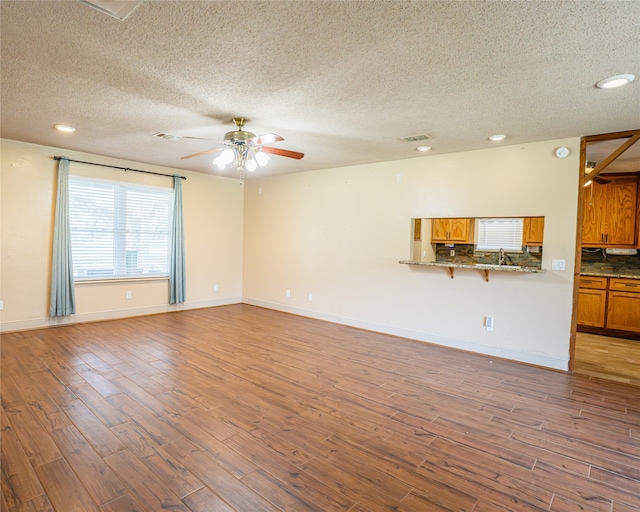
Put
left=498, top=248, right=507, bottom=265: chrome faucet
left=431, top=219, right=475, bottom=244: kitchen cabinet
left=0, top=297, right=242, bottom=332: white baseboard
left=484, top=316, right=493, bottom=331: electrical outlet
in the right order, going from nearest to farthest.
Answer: left=484, top=316, right=493, bottom=331: electrical outlet → left=0, top=297, right=242, bottom=332: white baseboard → left=498, top=248, right=507, bottom=265: chrome faucet → left=431, top=219, right=475, bottom=244: kitchen cabinet

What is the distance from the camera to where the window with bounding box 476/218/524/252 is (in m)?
5.20

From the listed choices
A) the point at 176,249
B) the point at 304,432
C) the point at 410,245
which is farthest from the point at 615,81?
the point at 176,249

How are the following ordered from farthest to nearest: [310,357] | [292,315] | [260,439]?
1. [292,315]
2. [310,357]
3. [260,439]

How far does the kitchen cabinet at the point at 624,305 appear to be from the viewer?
5074 millimetres

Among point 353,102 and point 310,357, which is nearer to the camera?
point 353,102

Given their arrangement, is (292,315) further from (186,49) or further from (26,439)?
(186,49)

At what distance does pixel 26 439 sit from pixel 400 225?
4.45 meters

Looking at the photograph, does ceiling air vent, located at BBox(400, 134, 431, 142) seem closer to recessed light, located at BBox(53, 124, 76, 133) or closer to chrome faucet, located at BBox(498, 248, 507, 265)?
chrome faucet, located at BBox(498, 248, 507, 265)

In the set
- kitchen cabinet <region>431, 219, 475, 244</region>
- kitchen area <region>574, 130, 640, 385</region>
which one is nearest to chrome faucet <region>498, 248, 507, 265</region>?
kitchen cabinet <region>431, 219, 475, 244</region>

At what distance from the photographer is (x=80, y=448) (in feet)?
7.17

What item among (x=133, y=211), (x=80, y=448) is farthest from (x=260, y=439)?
(x=133, y=211)

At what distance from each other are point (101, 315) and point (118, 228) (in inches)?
55.5

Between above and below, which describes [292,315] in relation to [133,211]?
below

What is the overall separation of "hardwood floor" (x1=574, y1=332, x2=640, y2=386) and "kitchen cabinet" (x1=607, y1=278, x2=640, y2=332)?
0.73ft
